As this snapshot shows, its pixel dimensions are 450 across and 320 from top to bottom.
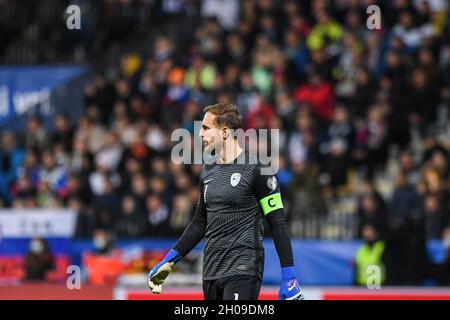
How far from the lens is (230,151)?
7824 millimetres

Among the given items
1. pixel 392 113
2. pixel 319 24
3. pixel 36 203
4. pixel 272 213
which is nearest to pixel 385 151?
pixel 392 113

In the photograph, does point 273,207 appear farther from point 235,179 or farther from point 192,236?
point 192,236

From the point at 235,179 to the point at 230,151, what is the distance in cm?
21

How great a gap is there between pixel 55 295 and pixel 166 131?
25.1ft

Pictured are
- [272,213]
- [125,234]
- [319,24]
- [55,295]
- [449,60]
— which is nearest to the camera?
[272,213]

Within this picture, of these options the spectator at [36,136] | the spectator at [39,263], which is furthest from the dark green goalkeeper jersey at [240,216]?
the spectator at [36,136]

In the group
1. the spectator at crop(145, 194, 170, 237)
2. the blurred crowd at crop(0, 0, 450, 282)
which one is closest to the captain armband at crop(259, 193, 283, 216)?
the blurred crowd at crop(0, 0, 450, 282)

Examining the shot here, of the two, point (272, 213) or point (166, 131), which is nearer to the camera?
point (272, 213)

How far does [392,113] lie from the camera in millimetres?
18391

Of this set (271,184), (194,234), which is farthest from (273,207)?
(194,234)

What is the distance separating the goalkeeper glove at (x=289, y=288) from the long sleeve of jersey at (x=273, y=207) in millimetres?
137

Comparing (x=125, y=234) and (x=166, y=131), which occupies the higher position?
(x=166, y=131)

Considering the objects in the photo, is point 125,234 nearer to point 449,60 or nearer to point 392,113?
point 392,113

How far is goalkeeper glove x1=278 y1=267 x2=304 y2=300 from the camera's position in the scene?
287 inches
